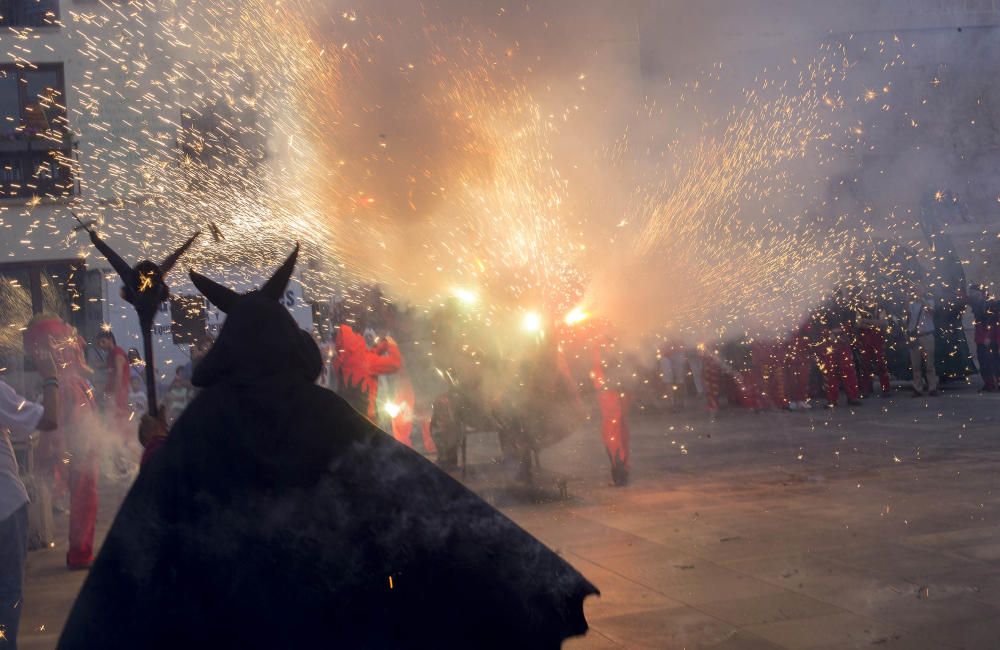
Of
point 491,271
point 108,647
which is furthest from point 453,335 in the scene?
point 108,647

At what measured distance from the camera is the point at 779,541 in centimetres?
732

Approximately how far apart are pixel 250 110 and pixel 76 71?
15988 mm

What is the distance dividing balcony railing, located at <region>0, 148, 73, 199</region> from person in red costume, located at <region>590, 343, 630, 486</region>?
18542 millimetres

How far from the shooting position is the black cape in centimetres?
260

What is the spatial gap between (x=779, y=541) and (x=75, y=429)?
5248mm

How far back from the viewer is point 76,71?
25734 millimetres

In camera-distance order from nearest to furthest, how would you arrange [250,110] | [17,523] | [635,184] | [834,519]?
1. [17,523]
2. [834,519]
3. [250,110]
4. [635,184]

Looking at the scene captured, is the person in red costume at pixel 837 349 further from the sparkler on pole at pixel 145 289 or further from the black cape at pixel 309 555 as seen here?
the black cape at pixel 309 555

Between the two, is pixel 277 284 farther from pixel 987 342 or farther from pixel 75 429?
pixel 987 342

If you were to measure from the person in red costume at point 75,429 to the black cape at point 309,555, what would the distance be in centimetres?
534

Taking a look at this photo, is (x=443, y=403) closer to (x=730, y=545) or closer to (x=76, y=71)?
(x=730, y=545)

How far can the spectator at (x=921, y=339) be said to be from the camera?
17.5 metres

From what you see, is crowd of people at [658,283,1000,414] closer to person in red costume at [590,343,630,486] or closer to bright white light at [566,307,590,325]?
bright white light at [566,307,590,325]

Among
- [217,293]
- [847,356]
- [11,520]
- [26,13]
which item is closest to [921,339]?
[847,356]
